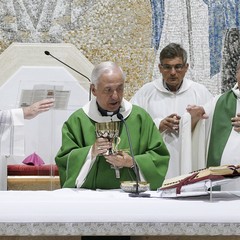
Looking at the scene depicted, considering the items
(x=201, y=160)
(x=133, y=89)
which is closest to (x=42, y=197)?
(x=201, y=160)

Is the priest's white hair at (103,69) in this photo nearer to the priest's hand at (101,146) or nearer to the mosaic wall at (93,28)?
the priest's hand at (101,146)

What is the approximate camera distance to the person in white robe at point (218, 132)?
572cm

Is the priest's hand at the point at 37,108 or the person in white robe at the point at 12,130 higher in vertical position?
the priest's hand at the point at 37,108

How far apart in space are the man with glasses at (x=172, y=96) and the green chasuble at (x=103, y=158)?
4.75 ft

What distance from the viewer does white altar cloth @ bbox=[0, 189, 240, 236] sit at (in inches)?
119

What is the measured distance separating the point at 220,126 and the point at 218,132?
0.05 meters

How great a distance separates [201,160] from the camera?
602cm

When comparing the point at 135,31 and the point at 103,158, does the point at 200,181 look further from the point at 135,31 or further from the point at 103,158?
the point at 135,31

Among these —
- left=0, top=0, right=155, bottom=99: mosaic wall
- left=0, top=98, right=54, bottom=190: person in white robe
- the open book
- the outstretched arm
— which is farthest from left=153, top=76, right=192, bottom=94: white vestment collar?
the open book

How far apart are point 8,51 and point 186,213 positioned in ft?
17.5

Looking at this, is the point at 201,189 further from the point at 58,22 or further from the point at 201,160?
the point at 58,22

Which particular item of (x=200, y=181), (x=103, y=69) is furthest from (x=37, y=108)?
(x=200, y=181)

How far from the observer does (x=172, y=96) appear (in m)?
6.77

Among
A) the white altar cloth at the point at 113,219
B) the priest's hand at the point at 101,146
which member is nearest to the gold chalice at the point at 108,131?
the priest's hand at the point at 101,146
